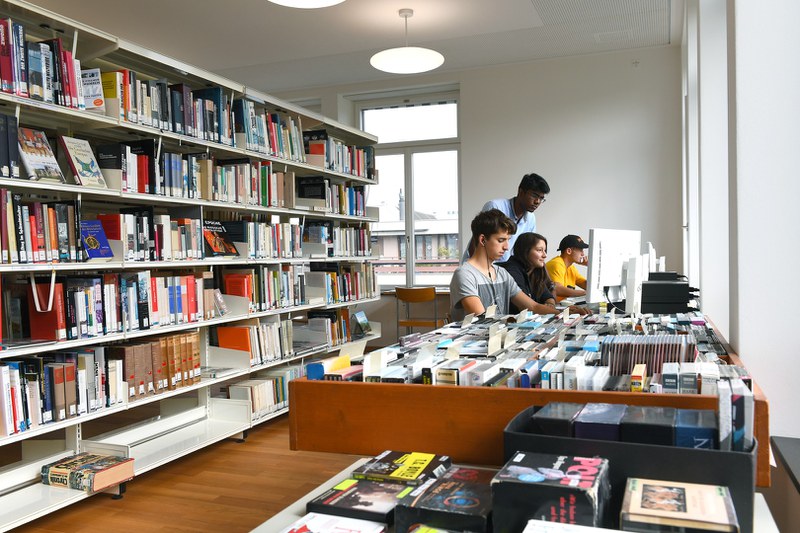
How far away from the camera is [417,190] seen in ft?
26.5

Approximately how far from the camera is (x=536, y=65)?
718 cm

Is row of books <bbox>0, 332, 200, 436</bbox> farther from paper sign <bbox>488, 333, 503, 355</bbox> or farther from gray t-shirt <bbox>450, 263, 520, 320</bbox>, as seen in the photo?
paper sign <bbox>488, 333, 503, 355</bbox>

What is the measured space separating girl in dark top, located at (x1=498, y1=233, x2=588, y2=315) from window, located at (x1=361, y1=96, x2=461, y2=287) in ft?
11.0

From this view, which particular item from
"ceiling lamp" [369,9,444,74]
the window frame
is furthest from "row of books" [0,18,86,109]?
the window frame

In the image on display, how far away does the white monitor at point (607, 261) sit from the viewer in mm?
2875

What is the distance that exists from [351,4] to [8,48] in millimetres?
3058

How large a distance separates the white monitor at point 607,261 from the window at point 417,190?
4591 mm

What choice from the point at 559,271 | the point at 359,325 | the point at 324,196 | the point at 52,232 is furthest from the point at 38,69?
the point at 559,271

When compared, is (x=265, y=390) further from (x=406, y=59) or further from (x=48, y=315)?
(x=406, y=59)

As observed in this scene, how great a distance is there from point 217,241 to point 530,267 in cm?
209

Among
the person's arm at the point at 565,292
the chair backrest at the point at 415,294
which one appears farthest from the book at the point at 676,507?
the chair backrest at the point at 415,294

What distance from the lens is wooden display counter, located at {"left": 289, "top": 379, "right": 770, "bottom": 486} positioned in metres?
1.38

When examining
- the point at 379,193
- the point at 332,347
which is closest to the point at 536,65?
the point at 379,193

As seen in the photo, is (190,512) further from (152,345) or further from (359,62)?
(359,62)
